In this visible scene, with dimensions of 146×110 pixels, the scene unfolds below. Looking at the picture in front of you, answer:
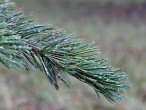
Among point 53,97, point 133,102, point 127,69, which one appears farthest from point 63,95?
point 127,69

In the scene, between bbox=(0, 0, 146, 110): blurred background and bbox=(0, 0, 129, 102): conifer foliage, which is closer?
bbox=(0, 0, 129, 102): conifer foliage

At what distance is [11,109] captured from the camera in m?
3.57

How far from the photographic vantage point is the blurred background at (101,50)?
394 cm

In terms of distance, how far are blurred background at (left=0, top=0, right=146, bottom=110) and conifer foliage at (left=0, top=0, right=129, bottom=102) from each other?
6.8 inches

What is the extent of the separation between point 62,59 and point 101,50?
5893 mm

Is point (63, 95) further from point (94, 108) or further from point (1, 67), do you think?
point (1, 67)

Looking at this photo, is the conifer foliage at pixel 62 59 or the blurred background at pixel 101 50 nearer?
the conifer foliage at pixel 62 59

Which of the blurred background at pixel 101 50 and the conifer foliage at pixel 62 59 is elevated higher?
the conifer foliage at pixel 62 59

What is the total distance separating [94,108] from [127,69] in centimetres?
197

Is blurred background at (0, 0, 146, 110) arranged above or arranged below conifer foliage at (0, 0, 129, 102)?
below

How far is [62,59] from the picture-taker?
62 cm

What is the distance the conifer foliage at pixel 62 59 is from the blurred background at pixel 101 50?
0.17m

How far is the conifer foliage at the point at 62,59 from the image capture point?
1.99 ft

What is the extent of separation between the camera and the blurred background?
3.94 m
